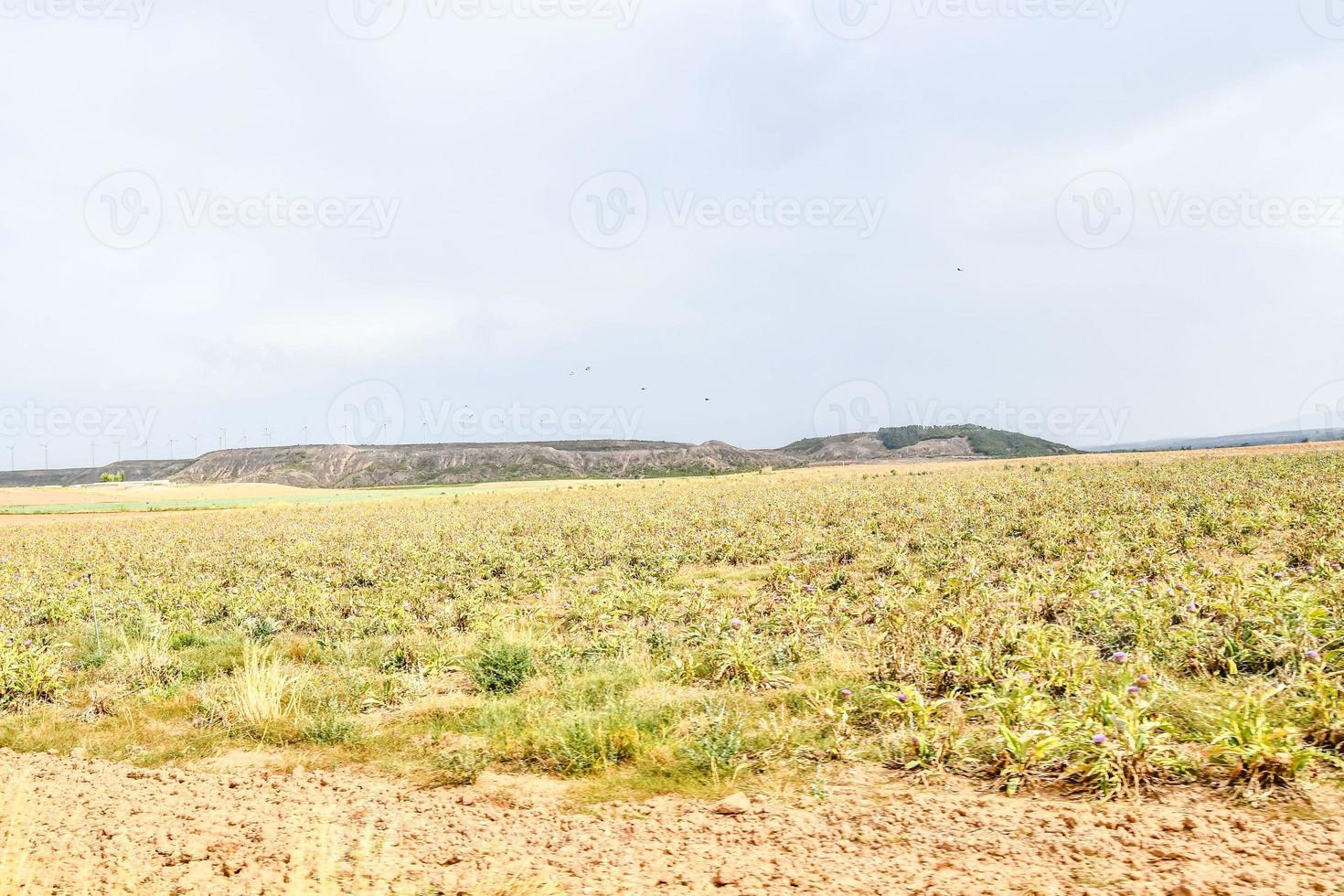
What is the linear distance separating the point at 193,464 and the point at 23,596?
189355mm

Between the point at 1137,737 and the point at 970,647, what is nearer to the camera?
the point at 1137,737

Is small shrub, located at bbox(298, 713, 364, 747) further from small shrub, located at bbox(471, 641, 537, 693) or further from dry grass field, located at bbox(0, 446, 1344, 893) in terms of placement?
small shrub, located at bbox(471, 641, 537, 693)

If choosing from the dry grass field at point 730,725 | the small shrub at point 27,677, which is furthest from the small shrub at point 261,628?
the small shrub at point 27,677

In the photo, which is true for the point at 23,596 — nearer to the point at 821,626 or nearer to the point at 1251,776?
the point at 821,626

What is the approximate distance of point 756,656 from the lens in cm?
664

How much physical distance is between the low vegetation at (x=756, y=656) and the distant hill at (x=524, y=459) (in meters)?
123

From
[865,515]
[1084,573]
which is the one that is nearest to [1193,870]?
[1084,573]

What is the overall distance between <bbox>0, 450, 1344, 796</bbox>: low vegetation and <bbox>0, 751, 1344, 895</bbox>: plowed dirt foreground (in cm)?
38

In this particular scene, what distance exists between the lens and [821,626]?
26.1 feet

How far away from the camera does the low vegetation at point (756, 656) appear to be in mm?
4371

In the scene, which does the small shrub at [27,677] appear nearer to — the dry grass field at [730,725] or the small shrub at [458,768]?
the dry grass field at [730,725]

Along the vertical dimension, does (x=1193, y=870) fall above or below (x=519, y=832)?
above

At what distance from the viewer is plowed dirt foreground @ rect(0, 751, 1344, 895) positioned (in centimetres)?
297

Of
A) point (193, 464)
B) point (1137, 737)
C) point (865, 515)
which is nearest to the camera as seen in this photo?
point (1137, 737)
